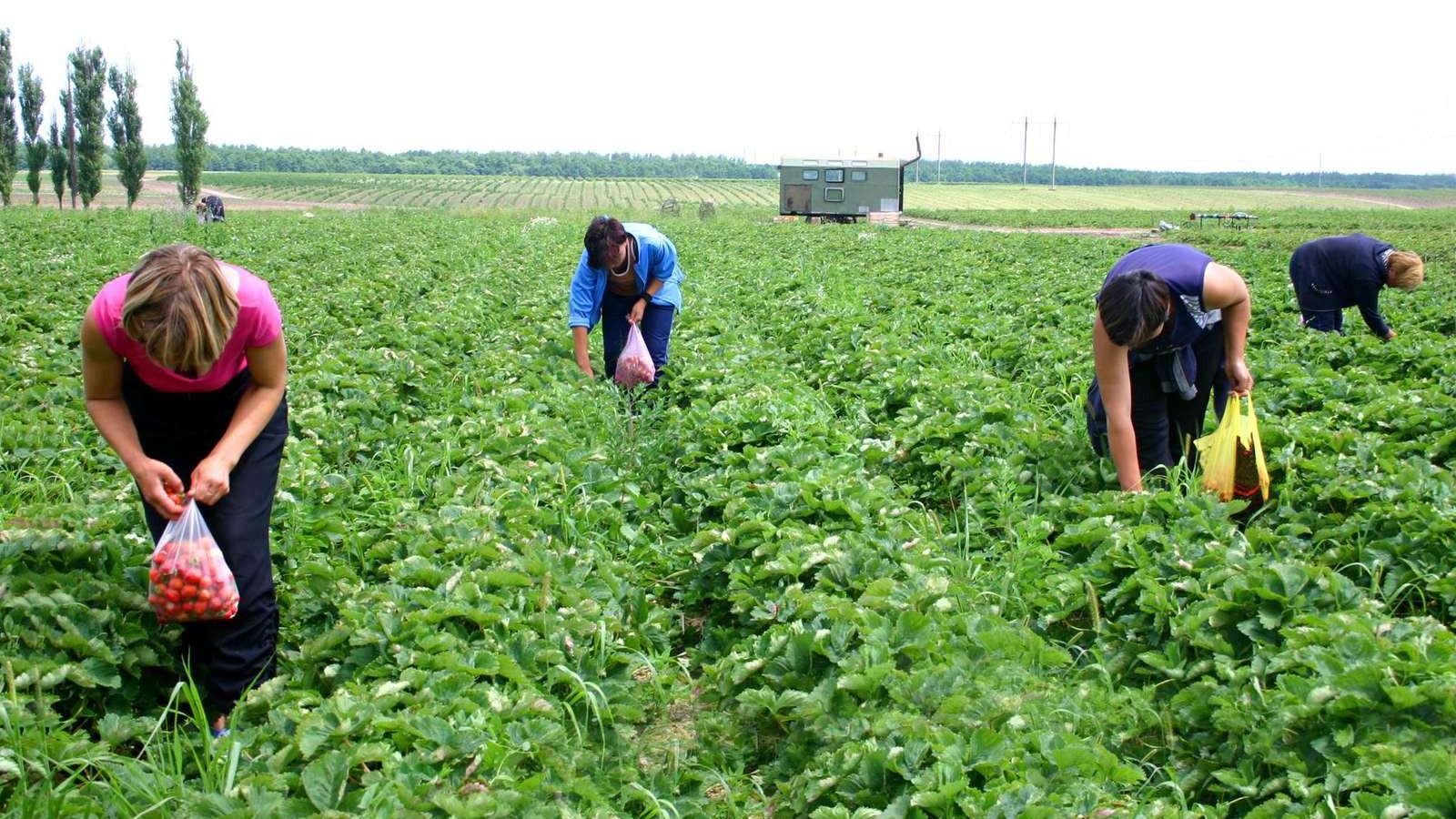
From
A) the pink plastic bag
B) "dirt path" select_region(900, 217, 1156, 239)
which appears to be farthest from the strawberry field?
"dirt path" select_region(900, 217, 1156, 239)

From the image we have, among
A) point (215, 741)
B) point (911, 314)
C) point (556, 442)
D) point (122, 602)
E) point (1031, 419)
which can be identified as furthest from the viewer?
point (911, 314)

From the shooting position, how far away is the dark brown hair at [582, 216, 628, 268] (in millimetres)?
6188

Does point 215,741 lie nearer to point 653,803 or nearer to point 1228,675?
point 653,803

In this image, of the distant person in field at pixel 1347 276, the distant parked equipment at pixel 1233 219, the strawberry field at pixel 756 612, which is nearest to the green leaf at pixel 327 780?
the strawberry field at pixel 756 612

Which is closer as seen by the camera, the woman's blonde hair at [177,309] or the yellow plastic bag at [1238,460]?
the woman's blonde hair at [177,309]

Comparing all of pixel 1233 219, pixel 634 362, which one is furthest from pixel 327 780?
pixel 1233 219

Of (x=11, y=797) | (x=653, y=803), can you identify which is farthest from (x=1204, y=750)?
(x=11, y=797)

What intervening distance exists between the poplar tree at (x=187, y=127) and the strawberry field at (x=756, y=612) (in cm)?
4925

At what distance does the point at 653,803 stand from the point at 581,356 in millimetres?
4167

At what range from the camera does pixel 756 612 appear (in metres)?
3.70

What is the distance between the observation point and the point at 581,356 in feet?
22.4

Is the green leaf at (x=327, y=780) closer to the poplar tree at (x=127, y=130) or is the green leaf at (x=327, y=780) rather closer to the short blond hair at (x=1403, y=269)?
the short blond hair at (x=1403, y=269)

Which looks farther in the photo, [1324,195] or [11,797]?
[1324,195]

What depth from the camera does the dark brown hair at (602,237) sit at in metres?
6.19
